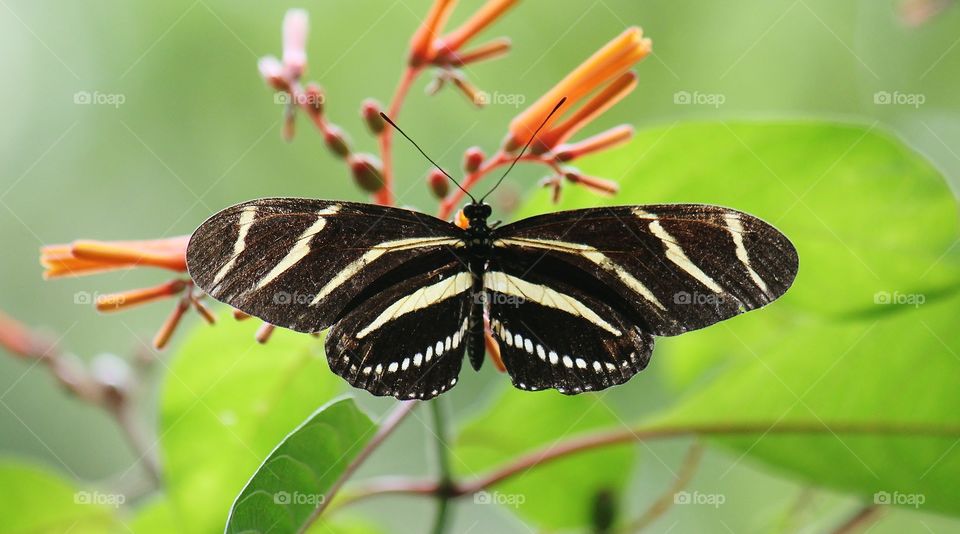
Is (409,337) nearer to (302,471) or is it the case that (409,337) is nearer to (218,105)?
Result: (302,471)

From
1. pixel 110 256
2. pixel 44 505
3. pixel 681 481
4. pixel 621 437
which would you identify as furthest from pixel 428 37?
pixel 44 505

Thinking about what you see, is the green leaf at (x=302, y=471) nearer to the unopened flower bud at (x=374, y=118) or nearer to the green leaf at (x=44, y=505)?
the unopened flower bud at (x=374, y=118)

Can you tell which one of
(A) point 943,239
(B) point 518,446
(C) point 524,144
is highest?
(A) point 943,239

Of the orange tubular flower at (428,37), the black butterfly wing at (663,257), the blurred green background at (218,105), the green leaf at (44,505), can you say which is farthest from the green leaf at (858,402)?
the blurred green background at (218,105)

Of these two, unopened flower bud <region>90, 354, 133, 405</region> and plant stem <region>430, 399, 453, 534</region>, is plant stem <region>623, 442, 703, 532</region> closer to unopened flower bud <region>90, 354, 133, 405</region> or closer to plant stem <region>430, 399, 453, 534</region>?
plant stem <region>430, 399, 453, 534</region>

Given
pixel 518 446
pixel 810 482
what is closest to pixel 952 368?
pixel 810 482

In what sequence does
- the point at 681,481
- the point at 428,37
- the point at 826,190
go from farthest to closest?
the point at 681,481 < the point at 428,37 < the point at 826,190

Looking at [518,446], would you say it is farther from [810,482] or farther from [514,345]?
[810,482]
